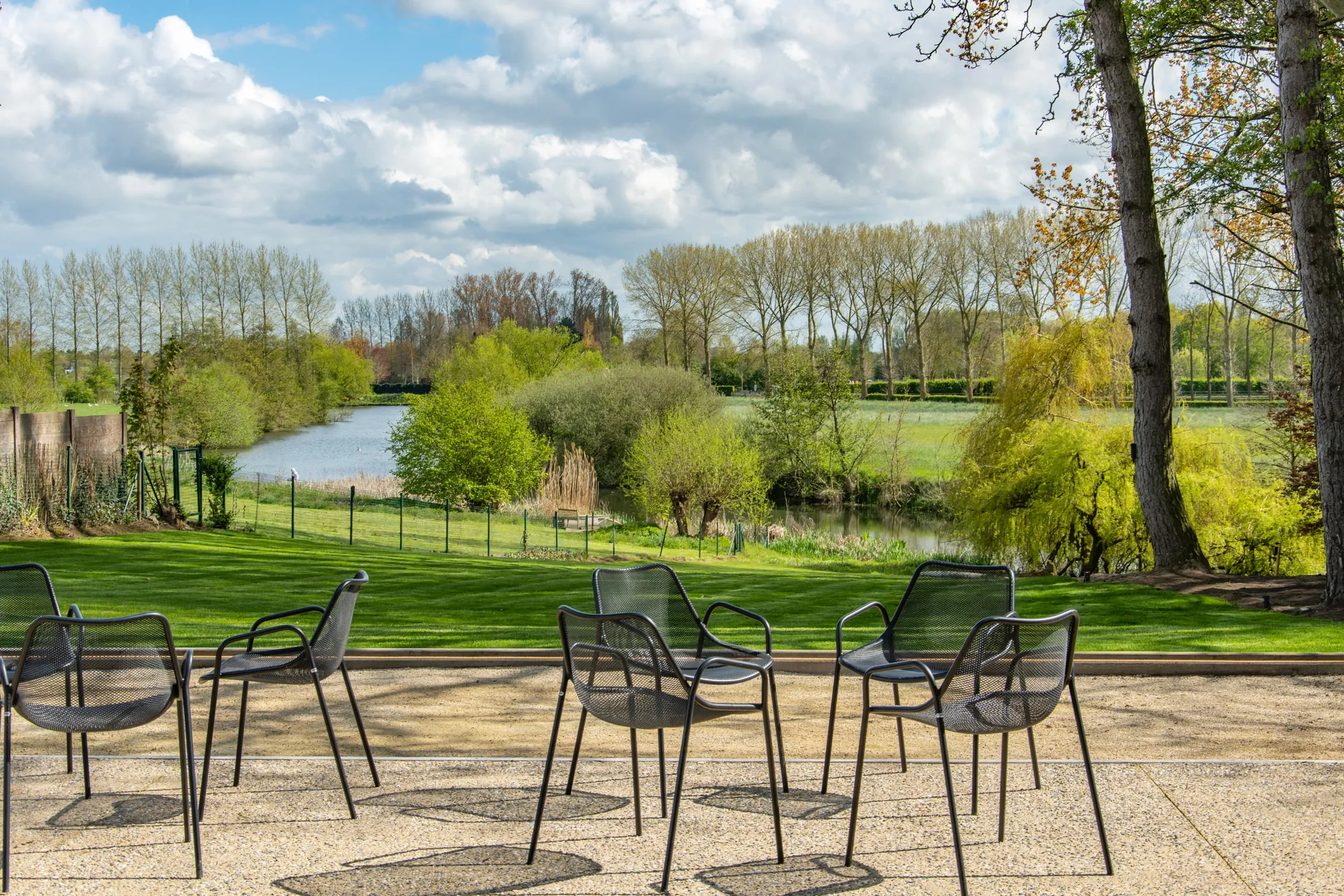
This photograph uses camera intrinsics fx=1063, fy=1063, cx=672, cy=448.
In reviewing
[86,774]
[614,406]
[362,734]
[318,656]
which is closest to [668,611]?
[362,734]

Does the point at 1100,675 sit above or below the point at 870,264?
below

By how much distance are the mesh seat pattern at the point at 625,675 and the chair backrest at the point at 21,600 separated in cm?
251

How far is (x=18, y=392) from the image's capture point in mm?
45750

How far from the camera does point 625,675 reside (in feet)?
13.0

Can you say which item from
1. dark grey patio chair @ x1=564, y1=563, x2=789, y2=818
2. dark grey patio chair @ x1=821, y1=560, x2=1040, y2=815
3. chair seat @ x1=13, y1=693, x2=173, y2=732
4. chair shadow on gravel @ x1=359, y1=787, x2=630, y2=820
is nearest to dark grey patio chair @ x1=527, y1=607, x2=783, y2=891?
chair shadow on gravel @ x1=359, y1=787, x2=630, y2=820

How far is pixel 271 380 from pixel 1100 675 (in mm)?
60983

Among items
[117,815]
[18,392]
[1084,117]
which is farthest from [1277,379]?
[18,392]

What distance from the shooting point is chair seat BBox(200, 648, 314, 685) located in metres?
4.37

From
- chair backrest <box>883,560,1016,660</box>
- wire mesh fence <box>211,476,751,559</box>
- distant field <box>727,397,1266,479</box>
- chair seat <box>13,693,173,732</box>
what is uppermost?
distant field <box>727,397,1266,479</box>

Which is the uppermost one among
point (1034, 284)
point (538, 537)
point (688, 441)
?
point (1034, 284)

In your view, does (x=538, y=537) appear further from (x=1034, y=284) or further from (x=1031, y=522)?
(x=1034, y=284)

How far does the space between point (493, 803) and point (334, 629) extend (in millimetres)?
995

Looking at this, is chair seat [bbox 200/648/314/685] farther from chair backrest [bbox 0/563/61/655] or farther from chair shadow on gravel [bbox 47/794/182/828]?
chair backrest [bbox 0/563/61/655]

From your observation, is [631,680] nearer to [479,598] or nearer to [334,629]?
[334,629]
